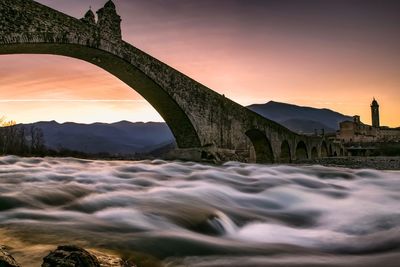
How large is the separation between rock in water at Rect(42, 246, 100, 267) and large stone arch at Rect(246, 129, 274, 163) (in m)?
21.3

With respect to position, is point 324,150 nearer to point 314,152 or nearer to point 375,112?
point 314,152

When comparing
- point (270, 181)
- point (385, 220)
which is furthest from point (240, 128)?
point (385, 220)

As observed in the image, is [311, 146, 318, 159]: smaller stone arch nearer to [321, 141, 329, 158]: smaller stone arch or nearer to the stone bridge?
[321, 141, 329, 158]: smaller stone arch

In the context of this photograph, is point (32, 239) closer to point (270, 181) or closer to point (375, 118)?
point (270, 181)

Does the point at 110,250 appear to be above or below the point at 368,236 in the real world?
above

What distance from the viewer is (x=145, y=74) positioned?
15.1m

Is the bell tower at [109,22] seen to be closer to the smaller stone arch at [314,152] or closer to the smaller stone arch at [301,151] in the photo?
the smaller stone arch at [301,151]

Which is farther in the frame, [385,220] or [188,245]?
[385,220]

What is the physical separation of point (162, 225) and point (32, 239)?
1.30m

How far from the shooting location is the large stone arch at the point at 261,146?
2361 centimetres

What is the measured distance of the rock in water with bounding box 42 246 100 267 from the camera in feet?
6.03

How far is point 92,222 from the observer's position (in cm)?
348

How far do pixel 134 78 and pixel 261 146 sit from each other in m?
12.2

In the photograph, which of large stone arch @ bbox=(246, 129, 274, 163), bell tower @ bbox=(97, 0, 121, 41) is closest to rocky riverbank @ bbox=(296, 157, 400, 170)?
large stone arch @ bbox=(246, 129, 274, 163)
